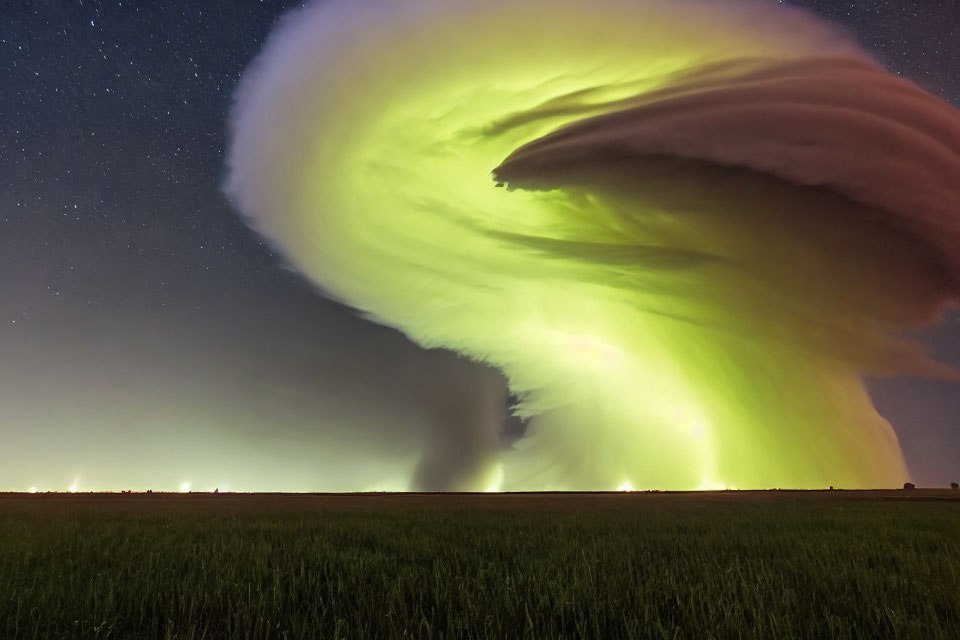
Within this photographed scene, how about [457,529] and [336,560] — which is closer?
[336,560]

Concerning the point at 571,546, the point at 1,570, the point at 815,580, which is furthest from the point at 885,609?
the point at 1,570

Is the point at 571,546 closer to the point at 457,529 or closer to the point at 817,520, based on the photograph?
the point at 457,529

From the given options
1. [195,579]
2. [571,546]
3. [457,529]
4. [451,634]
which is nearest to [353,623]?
[451,634]

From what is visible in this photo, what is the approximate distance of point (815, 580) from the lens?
608cm

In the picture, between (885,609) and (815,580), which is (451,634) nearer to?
(885,609)

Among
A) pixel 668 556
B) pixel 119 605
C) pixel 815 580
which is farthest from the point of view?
pixel 668 556

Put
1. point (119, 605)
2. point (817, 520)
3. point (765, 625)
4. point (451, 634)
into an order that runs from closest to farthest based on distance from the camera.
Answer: point (451, 634), point (765, 625), point (119, 605), point (817, 520)

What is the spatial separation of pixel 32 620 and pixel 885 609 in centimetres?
626

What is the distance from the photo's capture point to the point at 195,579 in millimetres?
6121

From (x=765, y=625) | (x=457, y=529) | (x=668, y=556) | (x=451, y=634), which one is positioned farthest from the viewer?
(x=457, y=529)

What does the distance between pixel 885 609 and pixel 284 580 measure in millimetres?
5410

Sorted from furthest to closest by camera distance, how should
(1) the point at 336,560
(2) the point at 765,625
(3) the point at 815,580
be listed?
(1) the point at 336,560 → (3) the point at 815,580 → (2) the point at 765,625

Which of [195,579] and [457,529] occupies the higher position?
[457,529]

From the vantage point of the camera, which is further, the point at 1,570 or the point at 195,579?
the point at 1,570
